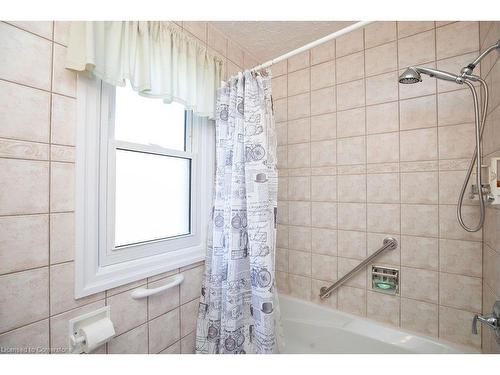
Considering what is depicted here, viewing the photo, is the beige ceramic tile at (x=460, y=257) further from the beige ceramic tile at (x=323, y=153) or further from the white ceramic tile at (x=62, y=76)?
the white ceramic tile at (x=62, y=76)

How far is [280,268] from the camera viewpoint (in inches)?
68.1

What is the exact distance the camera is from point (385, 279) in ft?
4.40

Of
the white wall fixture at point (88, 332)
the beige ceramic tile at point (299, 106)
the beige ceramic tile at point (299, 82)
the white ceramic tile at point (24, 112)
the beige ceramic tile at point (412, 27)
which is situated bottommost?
the white wall fixture at point (88, 332)

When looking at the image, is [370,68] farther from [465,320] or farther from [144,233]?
[144,233]

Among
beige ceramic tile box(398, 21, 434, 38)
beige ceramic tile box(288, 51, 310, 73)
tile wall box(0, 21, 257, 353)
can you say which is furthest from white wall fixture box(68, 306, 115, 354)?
beige ceramic tile box(398, 21, 434, 38)

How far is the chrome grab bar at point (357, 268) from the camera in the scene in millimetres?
1315

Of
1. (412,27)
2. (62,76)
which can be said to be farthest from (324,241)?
(62,76)

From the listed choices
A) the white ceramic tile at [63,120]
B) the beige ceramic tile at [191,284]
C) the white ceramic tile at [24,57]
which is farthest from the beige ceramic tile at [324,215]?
the white ceramic tile at [24,57]

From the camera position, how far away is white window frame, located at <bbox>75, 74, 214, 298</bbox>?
0.88m

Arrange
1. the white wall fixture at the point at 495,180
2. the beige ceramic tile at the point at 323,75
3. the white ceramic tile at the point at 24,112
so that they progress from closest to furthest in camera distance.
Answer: the white ceramic tile at the point at 24,112 < the white wall fixture at the point at 495,180 < the beige ceramic tile at the point at 323,75

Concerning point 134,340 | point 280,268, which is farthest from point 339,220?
point 134,340

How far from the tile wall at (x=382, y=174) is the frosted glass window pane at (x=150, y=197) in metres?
0.74

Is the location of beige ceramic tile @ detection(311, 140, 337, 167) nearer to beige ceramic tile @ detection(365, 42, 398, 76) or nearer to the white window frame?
beige ceramic tile @ detection(365, 42, 398, 76)

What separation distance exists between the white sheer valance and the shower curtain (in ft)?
0.51
